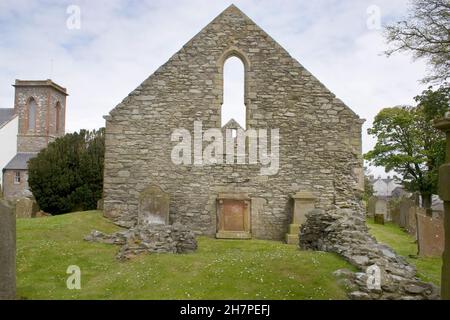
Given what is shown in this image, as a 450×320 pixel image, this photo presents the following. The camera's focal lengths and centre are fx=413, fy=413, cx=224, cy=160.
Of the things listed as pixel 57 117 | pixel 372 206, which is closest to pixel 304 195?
pixel 372 206

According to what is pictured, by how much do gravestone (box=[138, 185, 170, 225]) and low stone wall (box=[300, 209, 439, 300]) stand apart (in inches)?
207

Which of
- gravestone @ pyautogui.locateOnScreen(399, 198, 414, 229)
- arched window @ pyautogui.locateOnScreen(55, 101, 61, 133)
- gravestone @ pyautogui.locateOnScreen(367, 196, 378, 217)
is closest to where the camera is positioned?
gravestone @ pyautogui.locateOnScreen(399, 198, 414, 229)

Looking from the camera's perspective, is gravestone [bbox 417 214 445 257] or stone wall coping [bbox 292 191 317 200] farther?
stone wall coping [bbox 292 191 317 200]

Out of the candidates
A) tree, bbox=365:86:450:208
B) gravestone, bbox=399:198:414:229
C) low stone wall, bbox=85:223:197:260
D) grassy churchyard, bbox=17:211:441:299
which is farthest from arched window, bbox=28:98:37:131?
low stone wall, bbox=85:223:197:260

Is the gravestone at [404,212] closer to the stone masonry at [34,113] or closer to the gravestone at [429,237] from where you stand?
the gravestone at [429,237]

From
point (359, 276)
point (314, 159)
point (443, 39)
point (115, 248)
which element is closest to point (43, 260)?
point (115, 248)

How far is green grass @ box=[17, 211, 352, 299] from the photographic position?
22.6 feet

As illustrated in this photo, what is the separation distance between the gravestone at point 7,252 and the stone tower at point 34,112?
41.9m

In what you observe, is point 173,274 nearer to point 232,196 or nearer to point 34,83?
point 232,196

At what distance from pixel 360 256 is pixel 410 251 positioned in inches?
256

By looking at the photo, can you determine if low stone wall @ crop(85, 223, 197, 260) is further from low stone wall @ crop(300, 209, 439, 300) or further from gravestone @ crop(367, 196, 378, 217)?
gravestone @ crop(367, 196, 378, 217)

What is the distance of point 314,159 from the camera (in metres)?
15.0
